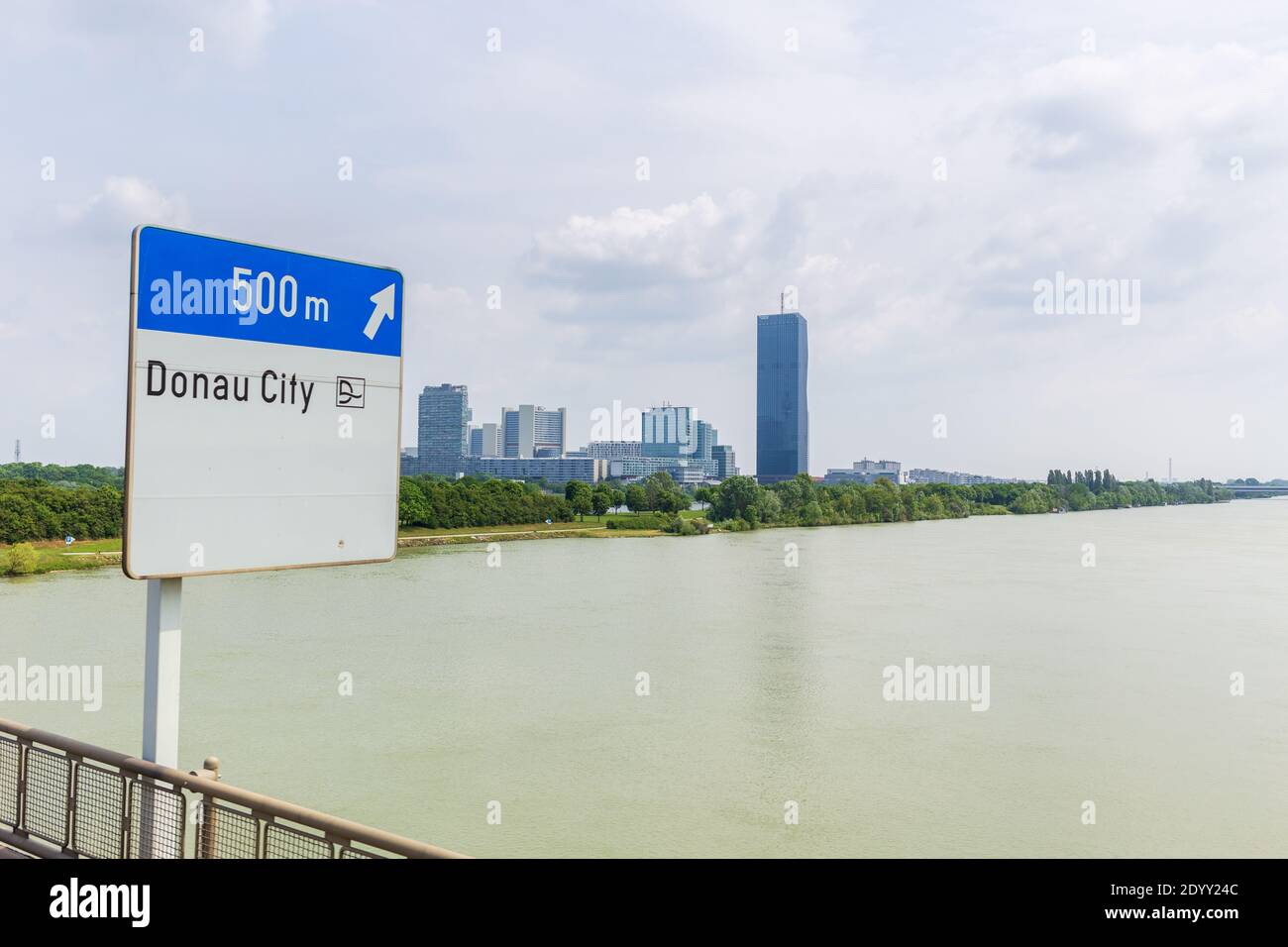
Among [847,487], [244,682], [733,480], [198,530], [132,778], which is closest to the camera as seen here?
[132,778]

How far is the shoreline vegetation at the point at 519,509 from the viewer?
30000 mm

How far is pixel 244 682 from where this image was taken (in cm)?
1479

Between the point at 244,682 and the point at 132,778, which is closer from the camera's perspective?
the point at 132,778

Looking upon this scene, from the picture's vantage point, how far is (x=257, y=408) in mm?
3768

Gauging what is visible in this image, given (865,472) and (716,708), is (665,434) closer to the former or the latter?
(865,472)

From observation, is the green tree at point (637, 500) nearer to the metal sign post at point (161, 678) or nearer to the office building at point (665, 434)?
the metal sign post at point (161, 678)

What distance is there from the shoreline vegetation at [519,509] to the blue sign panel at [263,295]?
92.4 ft

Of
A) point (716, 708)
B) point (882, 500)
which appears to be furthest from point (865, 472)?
point (716, 708)

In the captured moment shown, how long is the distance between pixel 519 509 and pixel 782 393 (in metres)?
65.4

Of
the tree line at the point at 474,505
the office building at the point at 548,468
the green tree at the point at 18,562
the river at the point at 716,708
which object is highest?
the office building at the point at 548,468

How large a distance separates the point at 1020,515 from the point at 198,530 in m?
77.7

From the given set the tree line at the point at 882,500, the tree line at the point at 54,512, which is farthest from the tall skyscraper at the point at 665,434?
the tree line at the point at 54,512
